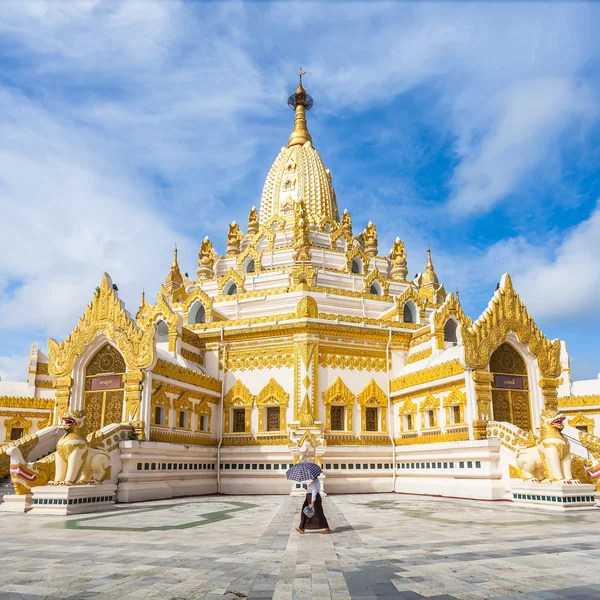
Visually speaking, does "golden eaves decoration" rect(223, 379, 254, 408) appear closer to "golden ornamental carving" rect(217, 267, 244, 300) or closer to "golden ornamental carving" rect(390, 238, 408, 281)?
"golden ornamental carving" rect(217, 267, 244, 300)

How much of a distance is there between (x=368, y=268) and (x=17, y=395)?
69.5ft

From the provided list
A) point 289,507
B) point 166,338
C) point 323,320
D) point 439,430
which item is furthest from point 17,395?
point 439,430

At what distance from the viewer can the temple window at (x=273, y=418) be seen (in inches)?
1045

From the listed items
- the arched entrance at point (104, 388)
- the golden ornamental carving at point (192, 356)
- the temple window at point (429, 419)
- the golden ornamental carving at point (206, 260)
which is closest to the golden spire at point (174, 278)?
the golden ornamental carving at point (206, 260)

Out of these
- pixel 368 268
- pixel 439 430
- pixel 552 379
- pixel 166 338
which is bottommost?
pixel 439 430

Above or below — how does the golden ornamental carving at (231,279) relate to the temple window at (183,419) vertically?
above

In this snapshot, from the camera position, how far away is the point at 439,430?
23.7 metres

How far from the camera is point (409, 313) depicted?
31.7 metres

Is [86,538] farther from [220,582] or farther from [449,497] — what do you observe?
[449,497]

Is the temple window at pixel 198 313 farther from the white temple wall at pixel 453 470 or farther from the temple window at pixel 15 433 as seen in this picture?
the white temple wall at pixel 453 470

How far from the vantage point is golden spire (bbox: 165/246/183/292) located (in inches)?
1480

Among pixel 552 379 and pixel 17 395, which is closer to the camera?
pixel 552 379

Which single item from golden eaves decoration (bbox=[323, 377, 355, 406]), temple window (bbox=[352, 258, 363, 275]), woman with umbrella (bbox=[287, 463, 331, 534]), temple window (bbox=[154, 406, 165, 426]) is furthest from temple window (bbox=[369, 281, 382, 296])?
woman with umbrella (bbox=[287, 463, 331, 534])

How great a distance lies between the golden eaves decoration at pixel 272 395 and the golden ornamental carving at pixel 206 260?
12087mm
